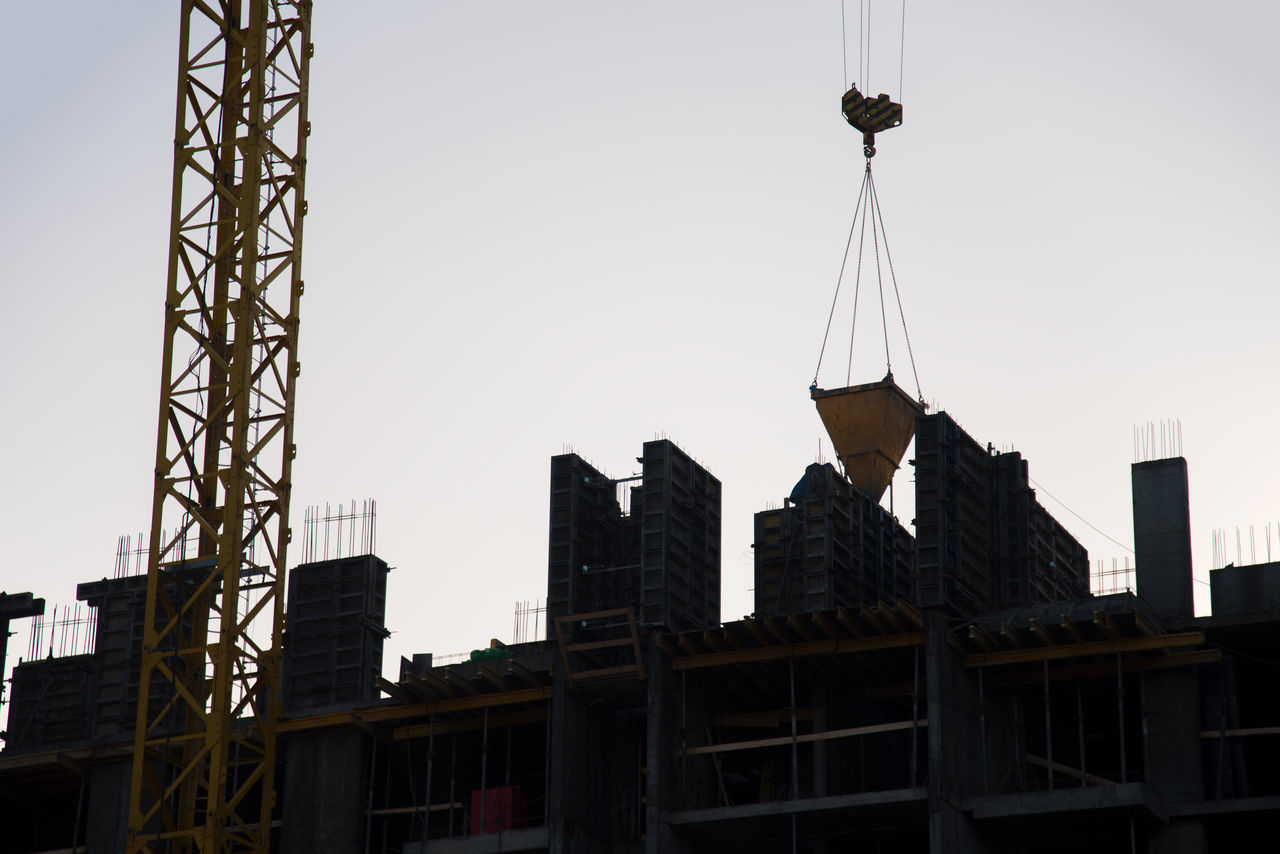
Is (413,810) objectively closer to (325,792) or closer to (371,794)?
(371,794)

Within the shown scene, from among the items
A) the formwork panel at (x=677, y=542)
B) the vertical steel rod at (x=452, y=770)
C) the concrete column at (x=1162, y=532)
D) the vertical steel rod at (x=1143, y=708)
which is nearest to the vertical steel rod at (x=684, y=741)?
the formwork panel at (x=677, y=542)

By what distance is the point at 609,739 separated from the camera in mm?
51469

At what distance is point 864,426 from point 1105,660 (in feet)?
31.4

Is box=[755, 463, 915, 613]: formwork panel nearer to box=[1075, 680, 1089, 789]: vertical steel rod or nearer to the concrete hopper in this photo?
the concrete hopper

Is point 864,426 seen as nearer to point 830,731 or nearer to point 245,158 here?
point 830,731

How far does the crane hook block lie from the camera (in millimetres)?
56031

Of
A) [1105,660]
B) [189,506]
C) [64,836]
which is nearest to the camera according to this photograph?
[1105,660]

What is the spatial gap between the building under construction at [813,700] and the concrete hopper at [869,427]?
1.42 m

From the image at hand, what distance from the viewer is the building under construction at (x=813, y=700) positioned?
46750 mm

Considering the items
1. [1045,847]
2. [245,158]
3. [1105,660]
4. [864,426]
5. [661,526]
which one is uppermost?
[245,158]

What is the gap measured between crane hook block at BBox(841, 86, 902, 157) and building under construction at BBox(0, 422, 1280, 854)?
9.28m

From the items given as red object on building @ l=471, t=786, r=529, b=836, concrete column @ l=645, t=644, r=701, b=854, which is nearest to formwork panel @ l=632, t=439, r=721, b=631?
concrete column @ l=645, t=644, r=701, b=854

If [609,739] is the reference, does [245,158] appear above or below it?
above

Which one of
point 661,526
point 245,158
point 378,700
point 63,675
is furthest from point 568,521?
point 63,675
